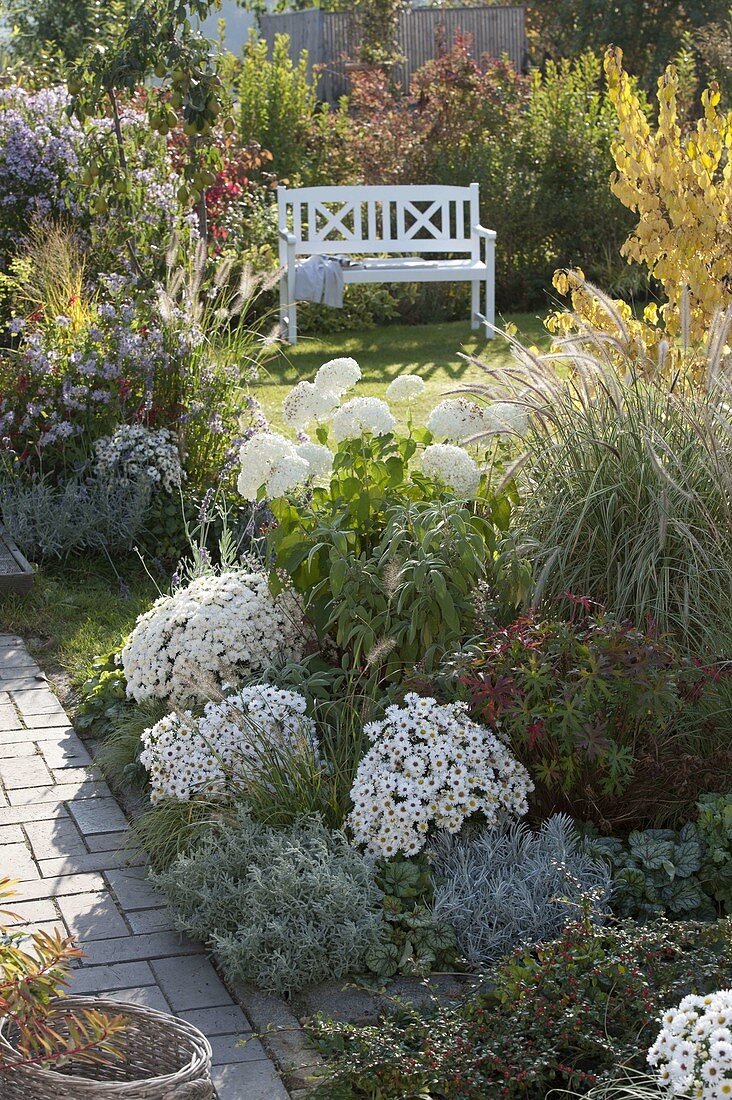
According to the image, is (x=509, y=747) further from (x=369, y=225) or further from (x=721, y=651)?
(x=369, y=225)

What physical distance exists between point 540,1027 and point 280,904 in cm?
67

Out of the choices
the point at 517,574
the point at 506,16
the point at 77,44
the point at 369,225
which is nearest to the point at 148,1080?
the point at 517,574

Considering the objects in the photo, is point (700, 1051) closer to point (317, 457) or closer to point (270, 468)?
point (270, 468)

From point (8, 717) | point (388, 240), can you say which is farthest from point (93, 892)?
point (388, 240)

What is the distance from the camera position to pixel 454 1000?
2.70 m

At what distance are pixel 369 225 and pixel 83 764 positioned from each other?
26.2ft

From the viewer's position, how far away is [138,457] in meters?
5.66

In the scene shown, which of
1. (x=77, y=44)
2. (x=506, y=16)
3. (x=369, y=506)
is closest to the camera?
(x=369, y=506)

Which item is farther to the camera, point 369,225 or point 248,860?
point 369,225

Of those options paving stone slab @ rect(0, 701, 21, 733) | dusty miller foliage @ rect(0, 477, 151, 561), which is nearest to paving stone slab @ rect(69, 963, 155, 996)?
paving stone slab @ rect(0, 701, 21, 733)

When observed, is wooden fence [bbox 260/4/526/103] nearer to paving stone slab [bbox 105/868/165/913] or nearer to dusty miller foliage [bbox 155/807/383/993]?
paving stone slab [bbox 105/868/165/913]

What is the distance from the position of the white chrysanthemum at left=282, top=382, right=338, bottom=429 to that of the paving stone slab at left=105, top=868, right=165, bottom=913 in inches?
Answer: 60.3

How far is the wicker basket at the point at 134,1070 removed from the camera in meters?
2.04

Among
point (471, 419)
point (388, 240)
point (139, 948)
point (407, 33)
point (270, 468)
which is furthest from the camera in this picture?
point (407, 33)
